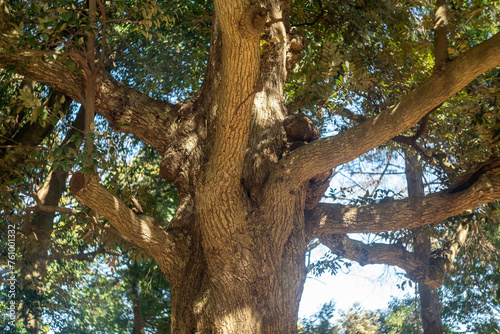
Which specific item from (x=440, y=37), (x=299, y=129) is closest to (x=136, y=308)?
(x=299, y=129)

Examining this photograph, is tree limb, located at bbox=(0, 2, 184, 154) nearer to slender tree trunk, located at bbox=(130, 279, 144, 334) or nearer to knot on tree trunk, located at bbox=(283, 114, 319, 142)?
knot on tree trunk, located at bbox=(283, 114, 319, 142)

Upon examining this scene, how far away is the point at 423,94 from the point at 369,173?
7.26 metres

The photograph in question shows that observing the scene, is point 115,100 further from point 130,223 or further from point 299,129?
point 299,129

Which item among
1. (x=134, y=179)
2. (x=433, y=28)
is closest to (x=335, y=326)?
(x=134, y=179)

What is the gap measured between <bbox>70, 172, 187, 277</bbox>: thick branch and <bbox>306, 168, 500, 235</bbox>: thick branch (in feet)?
5.04

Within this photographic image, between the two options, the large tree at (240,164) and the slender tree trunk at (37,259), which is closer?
the large tree at (240,164)

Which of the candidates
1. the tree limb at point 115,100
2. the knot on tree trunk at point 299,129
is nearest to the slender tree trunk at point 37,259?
the tree limb at point 115,100

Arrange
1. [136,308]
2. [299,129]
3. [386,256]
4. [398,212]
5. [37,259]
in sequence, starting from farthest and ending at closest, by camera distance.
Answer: [136,308] < [37,259] < [386,256] < [398,212] < [299,129]

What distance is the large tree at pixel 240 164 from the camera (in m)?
3.41

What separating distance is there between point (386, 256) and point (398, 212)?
1.81 m

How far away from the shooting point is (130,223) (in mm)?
3635

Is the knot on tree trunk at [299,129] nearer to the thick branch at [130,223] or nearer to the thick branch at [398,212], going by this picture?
the thick branch at [398,212]

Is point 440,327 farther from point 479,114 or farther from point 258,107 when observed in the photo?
point 258,107

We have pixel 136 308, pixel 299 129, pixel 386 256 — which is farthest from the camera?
pixel 136 308
